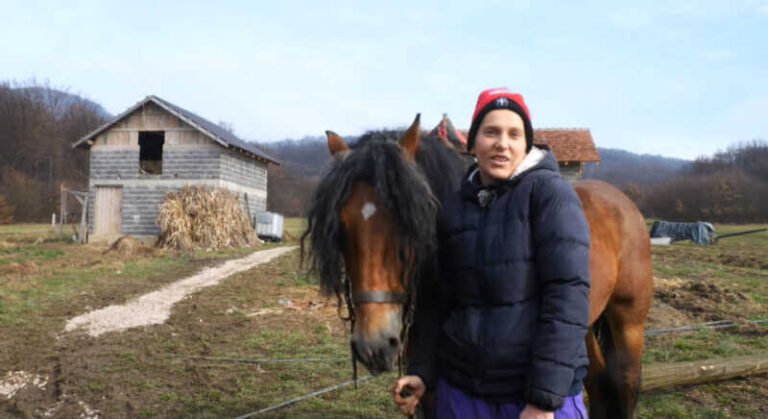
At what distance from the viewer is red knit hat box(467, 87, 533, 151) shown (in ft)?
5.68

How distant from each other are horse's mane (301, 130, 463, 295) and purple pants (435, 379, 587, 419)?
0.52 meters

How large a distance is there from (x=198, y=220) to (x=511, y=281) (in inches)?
747

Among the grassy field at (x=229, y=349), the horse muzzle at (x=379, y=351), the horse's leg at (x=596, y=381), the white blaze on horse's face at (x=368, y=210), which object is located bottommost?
the grassy field at (x=229, y=349)

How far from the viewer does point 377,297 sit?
1734mm

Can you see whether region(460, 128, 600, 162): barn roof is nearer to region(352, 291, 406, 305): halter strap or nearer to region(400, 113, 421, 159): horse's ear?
region(400, 113, 421, 159): horse's ear

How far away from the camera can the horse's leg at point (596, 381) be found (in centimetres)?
323

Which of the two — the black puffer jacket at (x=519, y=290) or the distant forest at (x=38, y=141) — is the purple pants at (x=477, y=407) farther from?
the distant forest at (x=38, y=141)

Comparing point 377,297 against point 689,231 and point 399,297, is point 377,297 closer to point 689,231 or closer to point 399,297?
point 399,297

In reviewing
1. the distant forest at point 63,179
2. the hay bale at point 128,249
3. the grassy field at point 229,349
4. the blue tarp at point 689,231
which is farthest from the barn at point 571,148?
the distant forest at point 63,179

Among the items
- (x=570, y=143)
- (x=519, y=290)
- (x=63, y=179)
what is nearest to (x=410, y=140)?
(x=519, y=290)

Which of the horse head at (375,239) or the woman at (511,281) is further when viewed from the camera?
the horse head at (375,239)

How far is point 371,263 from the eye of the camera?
178 cm

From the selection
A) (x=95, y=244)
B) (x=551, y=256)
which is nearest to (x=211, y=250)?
(x=95, y=244)

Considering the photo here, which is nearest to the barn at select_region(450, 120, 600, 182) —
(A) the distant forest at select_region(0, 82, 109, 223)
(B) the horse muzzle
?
(B) the horse muzzle
